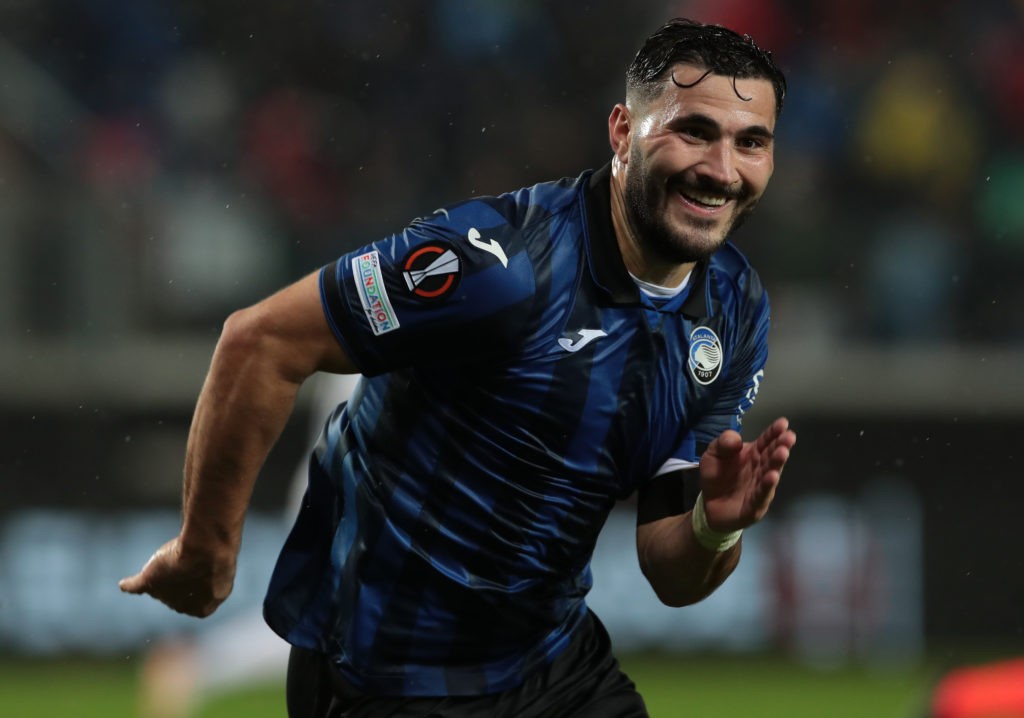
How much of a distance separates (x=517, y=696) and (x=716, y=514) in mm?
630

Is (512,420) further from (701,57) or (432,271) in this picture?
(701,57)

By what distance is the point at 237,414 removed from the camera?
135 inches

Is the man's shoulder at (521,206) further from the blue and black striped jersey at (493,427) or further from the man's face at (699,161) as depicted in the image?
the man's face at (699,161)

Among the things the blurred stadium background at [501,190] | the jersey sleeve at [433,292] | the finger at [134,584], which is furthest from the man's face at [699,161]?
the blurred stadium background at [501,190]

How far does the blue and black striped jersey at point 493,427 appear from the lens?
339 centimetres

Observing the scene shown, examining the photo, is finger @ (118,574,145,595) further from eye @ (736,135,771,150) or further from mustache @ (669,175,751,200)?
eye @ (736,135,771,150)

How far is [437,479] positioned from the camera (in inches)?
142

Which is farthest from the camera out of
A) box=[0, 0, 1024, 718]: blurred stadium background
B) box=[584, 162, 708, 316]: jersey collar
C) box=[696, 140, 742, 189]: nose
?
box=[0, 0, 1024, 718]: blurred stadium background

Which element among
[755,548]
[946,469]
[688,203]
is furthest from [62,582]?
[688,203]

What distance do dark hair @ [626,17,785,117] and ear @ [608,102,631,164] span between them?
0.20 ft

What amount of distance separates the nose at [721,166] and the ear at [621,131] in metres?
0.24

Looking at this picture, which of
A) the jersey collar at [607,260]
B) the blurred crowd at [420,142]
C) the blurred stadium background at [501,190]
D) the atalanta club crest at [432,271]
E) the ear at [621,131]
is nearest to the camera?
the atalanta club crest at [432,271]

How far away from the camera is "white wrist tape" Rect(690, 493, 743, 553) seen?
141 inches

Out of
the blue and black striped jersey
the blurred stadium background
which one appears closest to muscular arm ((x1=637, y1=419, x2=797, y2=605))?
the blue and black striped jersey
